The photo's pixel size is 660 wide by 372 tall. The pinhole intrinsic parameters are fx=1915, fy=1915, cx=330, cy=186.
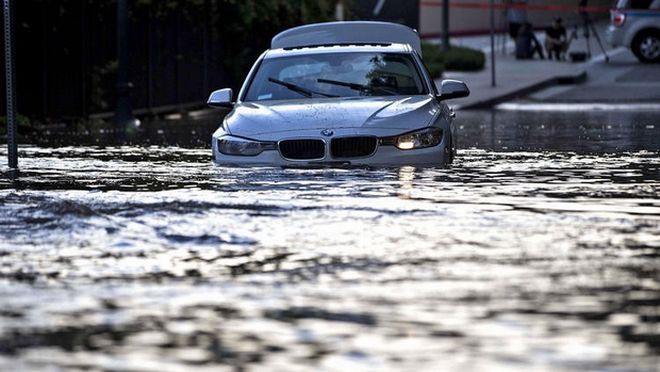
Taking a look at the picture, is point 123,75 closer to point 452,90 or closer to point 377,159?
point 452,90

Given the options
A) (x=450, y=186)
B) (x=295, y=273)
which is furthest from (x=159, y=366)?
(x=450, y=186)

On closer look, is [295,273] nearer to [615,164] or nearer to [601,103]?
[615,164]

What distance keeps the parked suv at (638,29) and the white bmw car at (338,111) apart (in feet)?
97.3

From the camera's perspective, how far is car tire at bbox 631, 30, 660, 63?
1855 inches

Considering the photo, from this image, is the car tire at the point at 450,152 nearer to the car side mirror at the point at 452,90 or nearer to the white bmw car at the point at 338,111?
the white bmw car at the point at 338,111

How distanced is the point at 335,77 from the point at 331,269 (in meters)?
7.77

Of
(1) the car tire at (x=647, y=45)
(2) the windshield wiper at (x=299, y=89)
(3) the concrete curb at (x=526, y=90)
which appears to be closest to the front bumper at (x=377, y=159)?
(2) the windshield wiper at (x=299, y=89)

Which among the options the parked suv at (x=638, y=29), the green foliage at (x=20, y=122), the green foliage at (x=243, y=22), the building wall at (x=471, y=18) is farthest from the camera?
the building wall at (x=471, y=18)

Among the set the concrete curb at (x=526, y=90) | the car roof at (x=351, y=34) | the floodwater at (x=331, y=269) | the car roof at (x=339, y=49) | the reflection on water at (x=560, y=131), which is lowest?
the concrete curb at (x=526, y=90)

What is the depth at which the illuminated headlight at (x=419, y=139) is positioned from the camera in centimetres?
1545

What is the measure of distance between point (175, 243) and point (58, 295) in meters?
2.03

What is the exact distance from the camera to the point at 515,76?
43000 mm

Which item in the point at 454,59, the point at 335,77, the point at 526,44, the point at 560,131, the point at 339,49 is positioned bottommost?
the point at 560,131

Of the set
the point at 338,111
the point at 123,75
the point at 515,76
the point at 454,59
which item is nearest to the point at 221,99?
the point at 338,111
